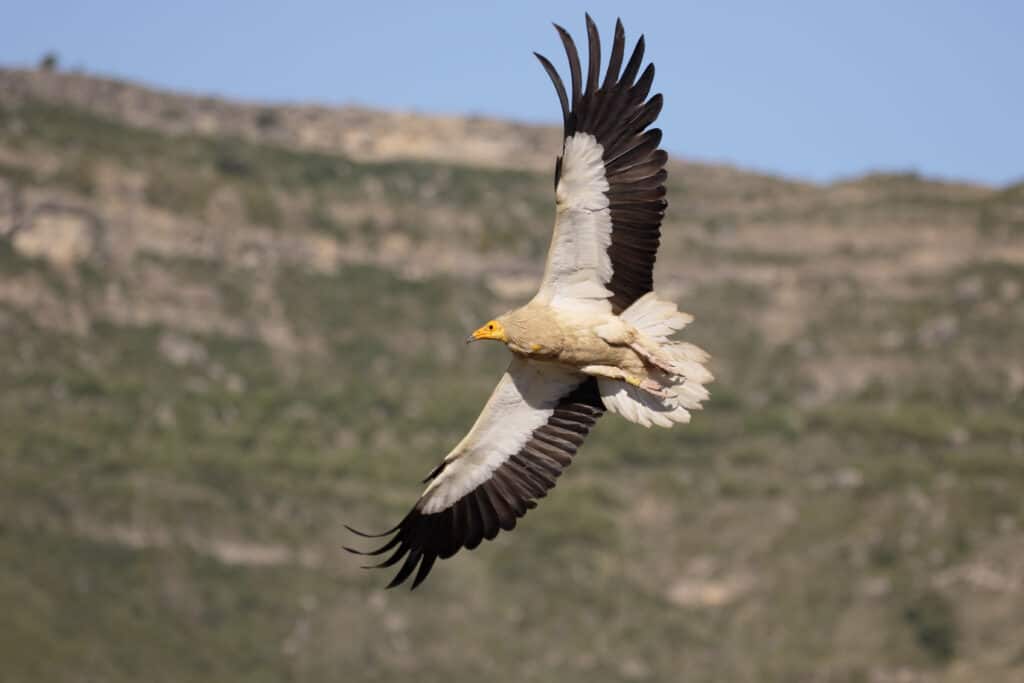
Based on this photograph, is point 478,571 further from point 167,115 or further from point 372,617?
point 167,115

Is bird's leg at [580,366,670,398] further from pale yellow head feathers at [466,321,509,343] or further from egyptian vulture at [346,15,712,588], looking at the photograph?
pale yellow head feathers at [466,321,509,343]

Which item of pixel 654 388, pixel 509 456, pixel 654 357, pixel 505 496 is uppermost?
pixel 654 357

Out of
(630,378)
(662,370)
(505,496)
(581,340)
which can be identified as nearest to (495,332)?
(581,340)

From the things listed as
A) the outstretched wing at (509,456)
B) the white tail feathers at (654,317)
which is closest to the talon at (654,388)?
the white tail feathers at (654,317)

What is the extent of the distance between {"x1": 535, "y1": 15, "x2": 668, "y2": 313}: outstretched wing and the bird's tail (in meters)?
0.51

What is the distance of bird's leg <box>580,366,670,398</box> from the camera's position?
1535cm

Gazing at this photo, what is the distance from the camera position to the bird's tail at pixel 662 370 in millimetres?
15320

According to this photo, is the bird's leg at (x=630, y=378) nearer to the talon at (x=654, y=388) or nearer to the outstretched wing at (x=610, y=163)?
the talon at (x=654, y=388)

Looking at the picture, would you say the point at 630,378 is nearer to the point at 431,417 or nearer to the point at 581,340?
the point at 581,340

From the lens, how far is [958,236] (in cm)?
7969

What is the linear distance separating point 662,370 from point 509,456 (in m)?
1.69

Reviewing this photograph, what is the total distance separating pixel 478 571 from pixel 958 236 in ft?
104

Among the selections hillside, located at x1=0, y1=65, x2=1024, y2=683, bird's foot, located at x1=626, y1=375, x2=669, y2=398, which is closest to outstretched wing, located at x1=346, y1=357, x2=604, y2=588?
bird's foot, located at x1=626, y1=375, x2=669, y2=398

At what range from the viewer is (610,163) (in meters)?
15.0
